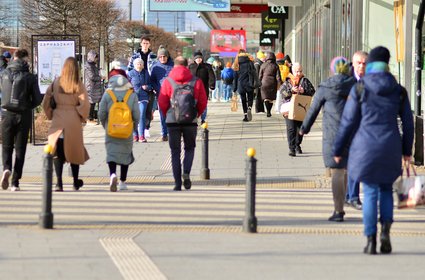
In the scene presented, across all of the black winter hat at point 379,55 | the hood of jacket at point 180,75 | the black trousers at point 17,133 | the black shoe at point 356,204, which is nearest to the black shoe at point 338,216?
the black shoe at point 356,204

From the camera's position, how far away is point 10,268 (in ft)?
28.1

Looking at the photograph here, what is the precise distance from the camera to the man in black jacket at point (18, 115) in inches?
560

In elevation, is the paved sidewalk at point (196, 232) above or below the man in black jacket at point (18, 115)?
below

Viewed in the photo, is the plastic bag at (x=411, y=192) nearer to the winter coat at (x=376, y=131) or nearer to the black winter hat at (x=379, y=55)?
the winter coat at (x=376, y=131)

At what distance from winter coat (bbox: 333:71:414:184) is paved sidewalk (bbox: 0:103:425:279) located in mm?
698

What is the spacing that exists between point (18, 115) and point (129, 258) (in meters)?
5.71

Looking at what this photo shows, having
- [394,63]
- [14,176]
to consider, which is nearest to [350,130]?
[14,176]

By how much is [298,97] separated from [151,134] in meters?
6.00

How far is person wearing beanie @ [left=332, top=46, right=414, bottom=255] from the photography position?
30.7 feet

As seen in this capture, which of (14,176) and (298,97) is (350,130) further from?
(298,97)

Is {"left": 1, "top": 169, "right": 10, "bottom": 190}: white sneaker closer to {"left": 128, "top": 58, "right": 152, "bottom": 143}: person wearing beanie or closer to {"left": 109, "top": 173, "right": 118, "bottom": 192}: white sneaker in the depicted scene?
{"left": 109, "top": 173, "right": 118, "bottom": 192}: white sneaker

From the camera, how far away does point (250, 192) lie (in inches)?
410

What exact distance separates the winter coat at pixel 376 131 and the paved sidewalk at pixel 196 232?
2.29 ft

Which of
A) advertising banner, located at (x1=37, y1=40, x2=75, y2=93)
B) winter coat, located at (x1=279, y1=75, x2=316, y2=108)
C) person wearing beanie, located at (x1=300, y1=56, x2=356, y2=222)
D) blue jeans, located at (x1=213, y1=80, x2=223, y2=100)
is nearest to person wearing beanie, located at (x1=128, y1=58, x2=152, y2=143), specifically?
advertising banner, located at (x1=37, y1=40, x2=75, y2=93)
